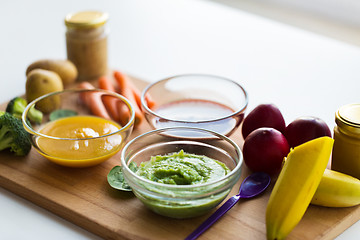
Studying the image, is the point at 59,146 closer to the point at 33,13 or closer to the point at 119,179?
the point at 119,179

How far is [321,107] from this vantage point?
2.53 metres

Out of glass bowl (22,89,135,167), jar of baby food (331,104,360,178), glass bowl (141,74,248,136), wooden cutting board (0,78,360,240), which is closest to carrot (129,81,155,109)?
glass bowl (141,74,248,136)

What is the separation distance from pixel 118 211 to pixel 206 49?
5.25 feet

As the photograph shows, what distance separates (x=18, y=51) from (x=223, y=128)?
5.00ft

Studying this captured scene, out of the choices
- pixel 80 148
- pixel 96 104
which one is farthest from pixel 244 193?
pixel 96 104

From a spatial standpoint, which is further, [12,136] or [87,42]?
[87,42]

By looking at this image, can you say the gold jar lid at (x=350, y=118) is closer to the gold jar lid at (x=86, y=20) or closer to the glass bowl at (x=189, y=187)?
the glass bowl at (x=189, y=187)

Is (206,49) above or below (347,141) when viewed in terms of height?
below

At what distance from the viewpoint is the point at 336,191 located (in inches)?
67.7

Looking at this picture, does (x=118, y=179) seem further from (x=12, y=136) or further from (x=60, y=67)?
(x=60, y=67)

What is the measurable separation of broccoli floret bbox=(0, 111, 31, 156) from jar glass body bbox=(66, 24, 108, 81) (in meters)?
0.67

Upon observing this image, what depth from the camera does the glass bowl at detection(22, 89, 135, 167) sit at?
192 cm

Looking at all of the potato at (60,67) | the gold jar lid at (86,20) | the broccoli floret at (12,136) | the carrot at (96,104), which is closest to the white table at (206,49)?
the potato at (60,67)

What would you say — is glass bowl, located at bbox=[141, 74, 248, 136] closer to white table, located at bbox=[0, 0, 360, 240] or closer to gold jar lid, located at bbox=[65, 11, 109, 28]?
white table, located at bbox=[0, 0, 360, 240]
